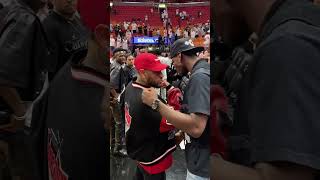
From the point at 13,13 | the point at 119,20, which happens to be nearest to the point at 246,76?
the point at 13,13

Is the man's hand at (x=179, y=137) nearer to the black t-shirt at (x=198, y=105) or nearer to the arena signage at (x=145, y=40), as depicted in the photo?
the black t-shirt at (x=198, y=105)

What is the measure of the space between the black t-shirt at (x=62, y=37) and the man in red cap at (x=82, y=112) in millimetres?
15

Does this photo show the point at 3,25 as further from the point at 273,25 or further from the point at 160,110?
the point at 160,110

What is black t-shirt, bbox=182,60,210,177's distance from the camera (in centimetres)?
144

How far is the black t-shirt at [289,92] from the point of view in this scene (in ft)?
1.76

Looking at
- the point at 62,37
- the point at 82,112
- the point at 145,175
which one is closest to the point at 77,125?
the point at 82,112

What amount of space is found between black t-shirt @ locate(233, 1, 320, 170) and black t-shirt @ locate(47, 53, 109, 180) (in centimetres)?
44

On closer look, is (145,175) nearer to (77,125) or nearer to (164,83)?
(164,83)

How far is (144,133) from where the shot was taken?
6.05 feet

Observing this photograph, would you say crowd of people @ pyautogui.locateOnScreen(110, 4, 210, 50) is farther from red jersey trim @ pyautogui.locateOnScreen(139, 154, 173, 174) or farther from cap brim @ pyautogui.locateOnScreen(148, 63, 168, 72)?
red jersey trim @ pyautogui.locateOnScreen(139, 154, 173, 174)

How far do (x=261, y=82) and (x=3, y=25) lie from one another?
0.64m

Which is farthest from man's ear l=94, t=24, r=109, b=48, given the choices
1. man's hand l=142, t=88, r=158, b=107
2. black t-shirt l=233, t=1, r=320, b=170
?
man's hand l=142, t=88, r=158, b=107

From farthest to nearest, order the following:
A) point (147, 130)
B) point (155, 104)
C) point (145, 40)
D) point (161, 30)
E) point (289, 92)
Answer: point (147, 130) < point (155, 104) < point (145, 40) < point (161, 30) < point (289, 92)

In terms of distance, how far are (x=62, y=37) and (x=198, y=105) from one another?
31.0 inches
